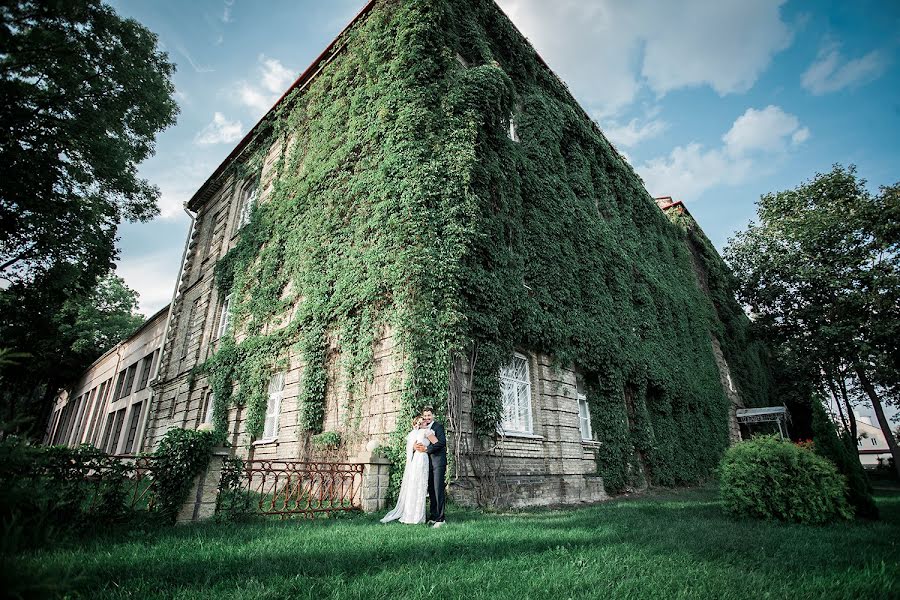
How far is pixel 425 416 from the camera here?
288 inches

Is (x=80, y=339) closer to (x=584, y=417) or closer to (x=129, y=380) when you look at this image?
(x=129, y=380)

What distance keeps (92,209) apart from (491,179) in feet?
40.9

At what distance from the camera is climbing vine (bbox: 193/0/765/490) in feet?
31.3

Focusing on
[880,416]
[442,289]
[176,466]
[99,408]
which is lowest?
[176,466]

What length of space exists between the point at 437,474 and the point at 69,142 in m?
13.7

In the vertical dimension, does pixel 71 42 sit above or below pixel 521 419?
above

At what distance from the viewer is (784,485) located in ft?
25.6

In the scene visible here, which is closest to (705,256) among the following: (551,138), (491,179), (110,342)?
(551,138)

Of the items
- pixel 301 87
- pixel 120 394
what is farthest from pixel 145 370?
pixel 301 87

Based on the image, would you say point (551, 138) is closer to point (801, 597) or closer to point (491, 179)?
point (491, 179)

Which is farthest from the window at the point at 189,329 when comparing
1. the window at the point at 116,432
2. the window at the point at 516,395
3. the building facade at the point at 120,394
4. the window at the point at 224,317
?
the window at the point at 516,395

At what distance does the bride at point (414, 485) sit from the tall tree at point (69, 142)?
10102 millimetres

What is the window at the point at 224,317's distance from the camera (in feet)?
53.9

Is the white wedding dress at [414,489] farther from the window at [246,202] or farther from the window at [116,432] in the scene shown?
the window at [116,432]
